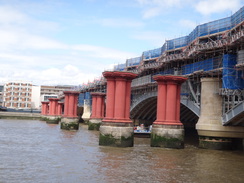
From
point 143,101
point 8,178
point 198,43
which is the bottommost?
point 8,178

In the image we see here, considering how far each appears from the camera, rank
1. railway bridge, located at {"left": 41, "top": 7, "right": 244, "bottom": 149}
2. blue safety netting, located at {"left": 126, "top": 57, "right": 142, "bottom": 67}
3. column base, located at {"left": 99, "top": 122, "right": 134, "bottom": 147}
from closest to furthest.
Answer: column base, located at {"left": 99, "top": 122, "right": 134, "bottom": 147}, railway bridge, located at {"left": 41, "top": 7, "right": 244, "bottom": 149}, blue safety netting, located at {"left": 126, "top": 57, "right": 142, "bottom": 67}

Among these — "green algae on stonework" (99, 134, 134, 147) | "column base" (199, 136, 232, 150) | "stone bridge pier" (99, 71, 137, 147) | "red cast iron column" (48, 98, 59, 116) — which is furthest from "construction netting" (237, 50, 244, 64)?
"red cast iron column" (48, 98, 59, 116)

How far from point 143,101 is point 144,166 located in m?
31.4

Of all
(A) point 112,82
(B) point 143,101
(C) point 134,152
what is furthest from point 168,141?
(B) point 143,101

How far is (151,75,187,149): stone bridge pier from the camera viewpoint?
31891 millimetres

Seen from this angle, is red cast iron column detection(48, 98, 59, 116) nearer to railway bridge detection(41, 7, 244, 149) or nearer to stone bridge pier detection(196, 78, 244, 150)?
railway bridge detection(41, 7, 244, 149)

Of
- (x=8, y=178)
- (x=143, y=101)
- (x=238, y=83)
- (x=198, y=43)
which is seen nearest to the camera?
(x=8, y=178)

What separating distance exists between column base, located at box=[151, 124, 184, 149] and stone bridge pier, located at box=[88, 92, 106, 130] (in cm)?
3226

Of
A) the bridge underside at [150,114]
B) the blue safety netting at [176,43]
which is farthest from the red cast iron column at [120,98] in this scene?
the bridge underside at [150,114]

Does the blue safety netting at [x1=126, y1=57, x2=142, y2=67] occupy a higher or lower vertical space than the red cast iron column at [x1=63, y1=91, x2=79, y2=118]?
higher

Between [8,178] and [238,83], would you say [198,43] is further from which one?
[8,178]

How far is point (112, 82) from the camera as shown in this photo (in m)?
31.8

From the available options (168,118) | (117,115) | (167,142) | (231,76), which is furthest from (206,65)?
(117,115)

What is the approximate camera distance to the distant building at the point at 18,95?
13738 centimetres
